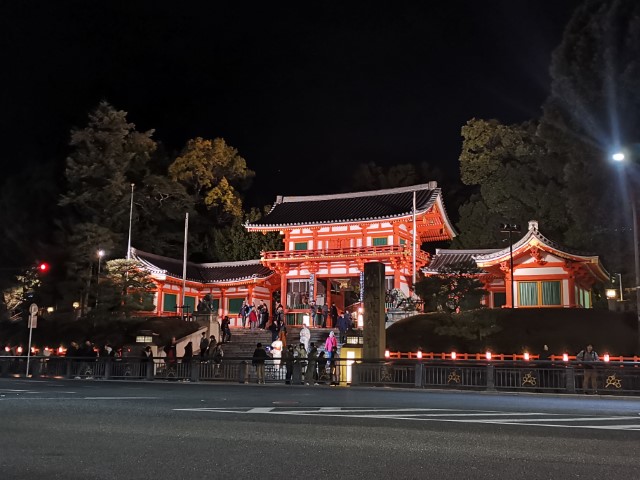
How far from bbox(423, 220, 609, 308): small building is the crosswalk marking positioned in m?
24.4

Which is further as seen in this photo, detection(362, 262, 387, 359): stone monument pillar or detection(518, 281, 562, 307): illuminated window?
detection(518, 281, 562, 307): illuminated window

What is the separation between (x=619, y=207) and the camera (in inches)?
866

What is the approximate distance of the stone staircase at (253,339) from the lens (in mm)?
33562

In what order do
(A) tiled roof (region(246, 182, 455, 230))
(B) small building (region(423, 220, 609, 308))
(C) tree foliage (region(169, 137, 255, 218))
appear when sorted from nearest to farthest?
(B) small building (region(423, 220, 609, 308)) → (A) tiled roof (region(246, 182, 455, 230)) → (C) tree foliage (region(169, 137, 255, 218))

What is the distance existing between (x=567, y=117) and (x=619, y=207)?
143 inches

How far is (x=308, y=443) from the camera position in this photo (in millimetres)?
6578

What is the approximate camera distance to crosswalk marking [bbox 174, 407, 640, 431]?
866 centimetres

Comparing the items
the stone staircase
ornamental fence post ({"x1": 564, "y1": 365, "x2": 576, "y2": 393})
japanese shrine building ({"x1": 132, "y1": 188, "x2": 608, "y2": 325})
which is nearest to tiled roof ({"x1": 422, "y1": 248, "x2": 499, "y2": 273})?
japanese shrine building ({"x1": 132, "y1": 188, "x2": 608, "y2": 325})

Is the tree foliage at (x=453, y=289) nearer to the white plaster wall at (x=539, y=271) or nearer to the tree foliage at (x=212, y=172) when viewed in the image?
the white plaster wall at (x=539, y=271)

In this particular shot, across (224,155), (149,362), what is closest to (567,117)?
(149,362)

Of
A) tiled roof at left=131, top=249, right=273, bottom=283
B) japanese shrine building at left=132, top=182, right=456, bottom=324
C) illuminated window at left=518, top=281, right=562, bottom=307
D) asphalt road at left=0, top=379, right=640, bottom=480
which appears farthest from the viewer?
tiled roof at left=131, top=249, right=273, bottom=283

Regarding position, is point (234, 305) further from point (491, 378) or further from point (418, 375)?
point (491, 378)

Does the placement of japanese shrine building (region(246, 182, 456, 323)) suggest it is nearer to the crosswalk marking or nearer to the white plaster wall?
the white plaster wall

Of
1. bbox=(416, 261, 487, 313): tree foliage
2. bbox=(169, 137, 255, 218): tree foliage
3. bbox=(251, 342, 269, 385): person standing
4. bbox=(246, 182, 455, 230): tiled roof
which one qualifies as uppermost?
bbox=(169, 137, 255, 218): tree foliage
